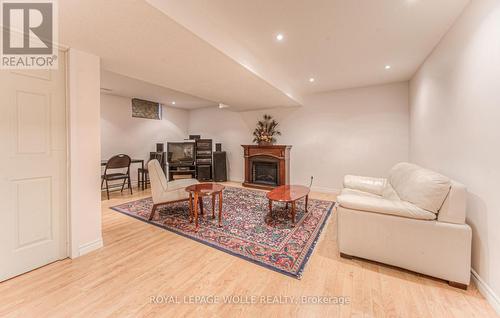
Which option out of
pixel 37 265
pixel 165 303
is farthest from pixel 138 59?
pixel 165 303

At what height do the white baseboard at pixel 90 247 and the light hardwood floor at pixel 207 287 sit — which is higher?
the white baseboard at pixel 90 247

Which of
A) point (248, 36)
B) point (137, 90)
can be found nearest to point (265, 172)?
point (248, 36)

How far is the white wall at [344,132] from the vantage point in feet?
13.8

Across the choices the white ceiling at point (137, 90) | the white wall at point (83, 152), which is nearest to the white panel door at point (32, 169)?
the white wall at point (83, 152)

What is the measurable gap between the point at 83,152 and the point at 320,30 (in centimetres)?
300

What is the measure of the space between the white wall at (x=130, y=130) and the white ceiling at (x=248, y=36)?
2.98m

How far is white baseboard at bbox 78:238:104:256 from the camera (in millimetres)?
2107

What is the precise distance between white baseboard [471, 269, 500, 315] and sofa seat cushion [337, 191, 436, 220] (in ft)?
1.86

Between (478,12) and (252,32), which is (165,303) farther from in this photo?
(478,12)

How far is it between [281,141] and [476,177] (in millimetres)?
4056

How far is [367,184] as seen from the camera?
3109 mm

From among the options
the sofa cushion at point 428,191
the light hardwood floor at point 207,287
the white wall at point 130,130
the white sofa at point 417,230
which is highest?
the white wall at point 130,130

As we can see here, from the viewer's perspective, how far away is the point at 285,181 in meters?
5.20

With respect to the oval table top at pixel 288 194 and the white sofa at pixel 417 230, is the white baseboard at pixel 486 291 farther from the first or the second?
the oval table top at pixel 288 194
